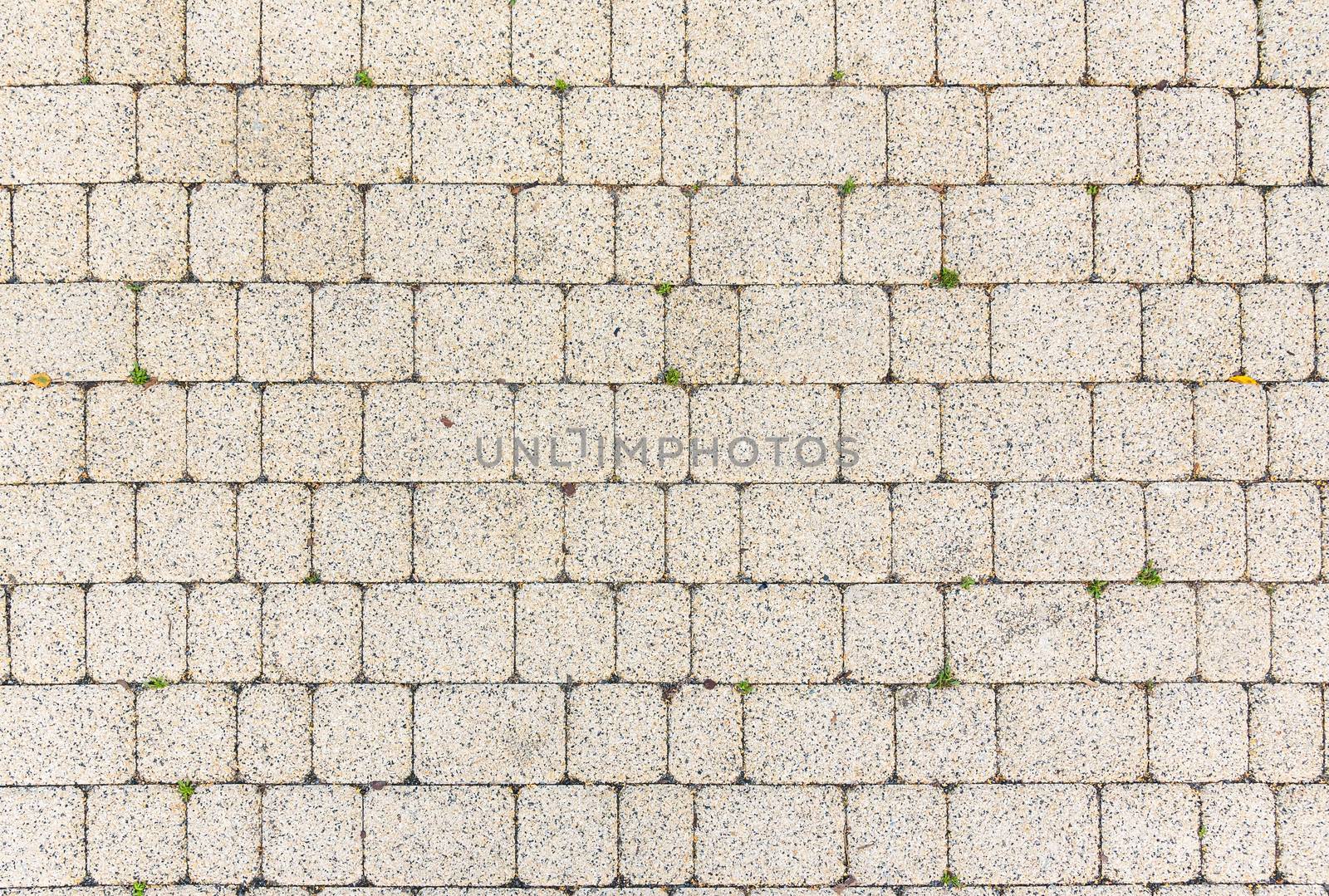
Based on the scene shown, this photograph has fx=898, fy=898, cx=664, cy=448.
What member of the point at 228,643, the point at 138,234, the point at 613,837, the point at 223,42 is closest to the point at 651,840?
the point at 613,837

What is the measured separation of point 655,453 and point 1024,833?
1.89 metres

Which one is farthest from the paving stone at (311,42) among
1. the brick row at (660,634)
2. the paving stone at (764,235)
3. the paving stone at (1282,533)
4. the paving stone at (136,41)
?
the paving stone at (1282,533)

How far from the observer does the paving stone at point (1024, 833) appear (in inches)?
126

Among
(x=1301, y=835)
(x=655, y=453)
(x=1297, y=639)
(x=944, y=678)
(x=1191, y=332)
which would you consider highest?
(x=1191, y=332)

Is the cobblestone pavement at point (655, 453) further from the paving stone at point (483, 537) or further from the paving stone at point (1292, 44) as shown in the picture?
the paving stone at point (1292, 44)

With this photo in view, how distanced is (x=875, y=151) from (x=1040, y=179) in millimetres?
608

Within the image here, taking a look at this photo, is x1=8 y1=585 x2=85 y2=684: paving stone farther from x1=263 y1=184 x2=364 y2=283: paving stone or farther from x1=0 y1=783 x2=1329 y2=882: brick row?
x1=263 y1=184 x2=364 y2=283: paving stone

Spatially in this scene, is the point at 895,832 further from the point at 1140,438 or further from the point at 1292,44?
the point at 1292,44

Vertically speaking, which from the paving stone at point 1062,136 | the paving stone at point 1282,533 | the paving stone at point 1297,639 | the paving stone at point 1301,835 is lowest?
the paving stone at point 1301,835

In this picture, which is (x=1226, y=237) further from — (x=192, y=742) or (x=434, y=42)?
(x=192, y=742)

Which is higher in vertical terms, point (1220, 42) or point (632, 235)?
point (1220, 42)

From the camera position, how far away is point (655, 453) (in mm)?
3211

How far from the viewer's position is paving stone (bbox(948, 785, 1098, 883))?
3.19 metres

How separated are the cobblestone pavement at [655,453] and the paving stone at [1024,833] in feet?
0.06
